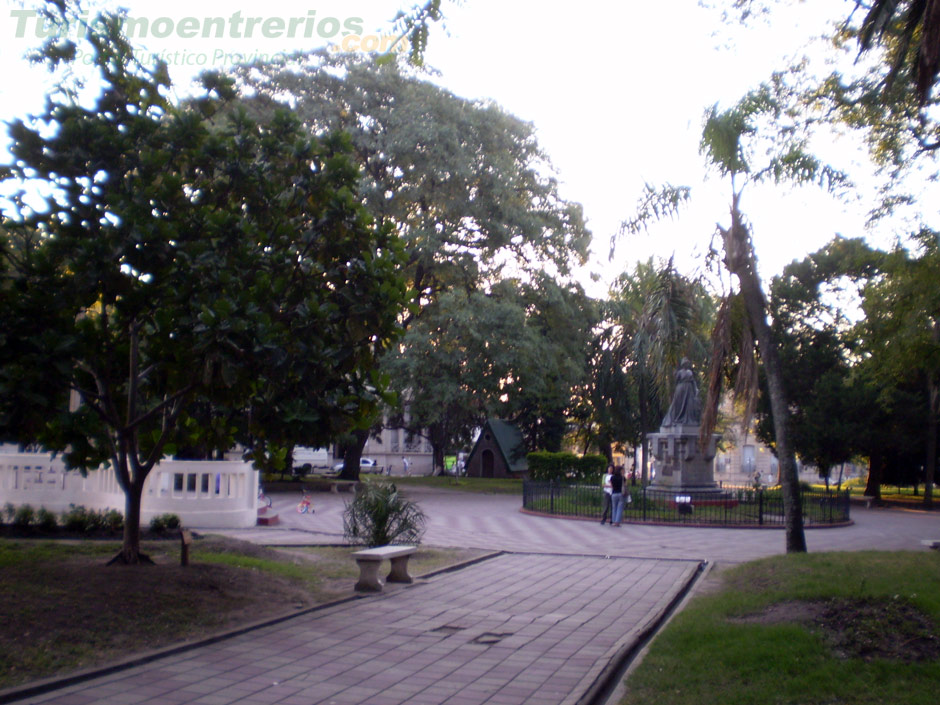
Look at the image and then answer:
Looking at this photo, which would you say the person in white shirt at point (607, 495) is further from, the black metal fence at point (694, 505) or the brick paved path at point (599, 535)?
the black metal fence at point (694, 505)

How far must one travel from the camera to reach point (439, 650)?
7.66 m

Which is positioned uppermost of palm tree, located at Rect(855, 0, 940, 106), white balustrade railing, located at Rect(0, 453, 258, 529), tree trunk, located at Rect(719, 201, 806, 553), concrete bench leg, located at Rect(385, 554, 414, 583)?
palm tree, located at Rect(855, 0, 940, 106)

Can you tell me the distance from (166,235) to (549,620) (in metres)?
5.59

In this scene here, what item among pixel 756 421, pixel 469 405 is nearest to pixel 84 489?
pixel 469 405

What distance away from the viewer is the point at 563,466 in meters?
37.6

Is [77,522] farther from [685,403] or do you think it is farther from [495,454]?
[495,454]

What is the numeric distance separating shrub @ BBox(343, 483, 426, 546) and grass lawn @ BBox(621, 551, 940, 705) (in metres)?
4.78

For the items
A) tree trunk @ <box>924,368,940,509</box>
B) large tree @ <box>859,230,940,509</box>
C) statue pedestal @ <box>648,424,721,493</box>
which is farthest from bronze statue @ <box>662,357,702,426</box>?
tree trunk @ <box>924,368,940,509</box>

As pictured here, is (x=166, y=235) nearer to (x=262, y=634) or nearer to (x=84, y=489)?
(x=262, y=634)

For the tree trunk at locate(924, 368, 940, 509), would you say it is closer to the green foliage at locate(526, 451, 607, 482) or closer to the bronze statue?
the bronze statue

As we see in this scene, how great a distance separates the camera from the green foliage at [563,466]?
37.4 meters

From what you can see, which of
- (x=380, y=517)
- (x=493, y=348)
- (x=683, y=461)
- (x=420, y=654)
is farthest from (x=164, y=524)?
(x=683, y=461)

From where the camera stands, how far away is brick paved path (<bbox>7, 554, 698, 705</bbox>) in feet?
20.3

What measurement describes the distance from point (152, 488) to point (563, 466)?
2355 cm
